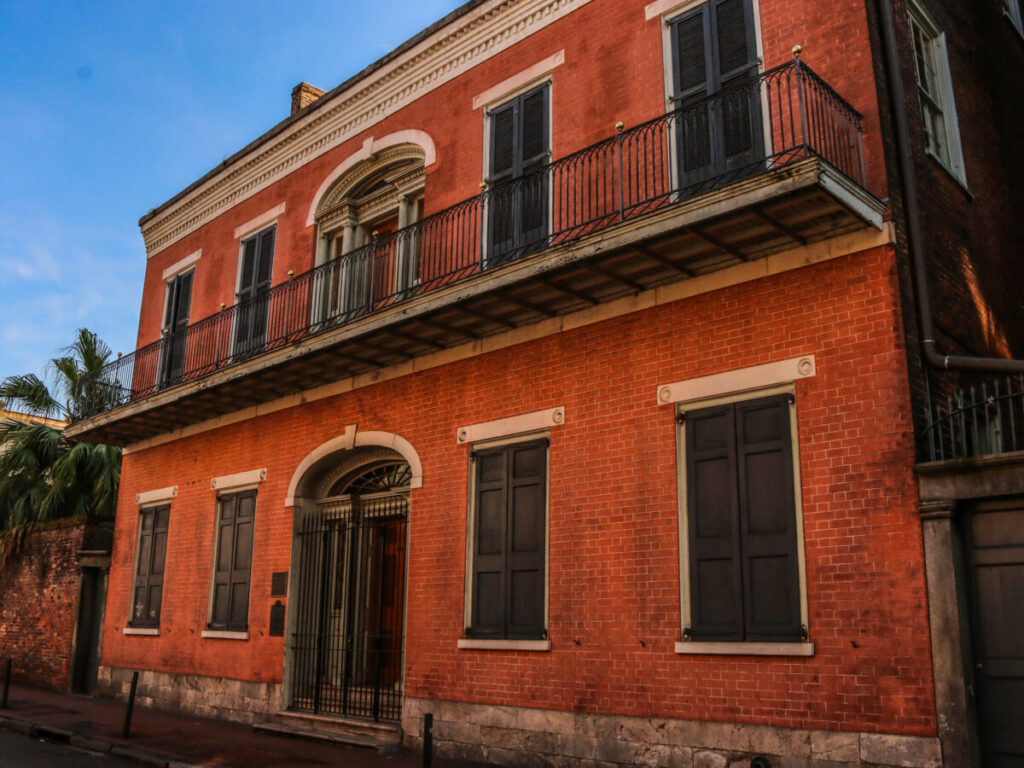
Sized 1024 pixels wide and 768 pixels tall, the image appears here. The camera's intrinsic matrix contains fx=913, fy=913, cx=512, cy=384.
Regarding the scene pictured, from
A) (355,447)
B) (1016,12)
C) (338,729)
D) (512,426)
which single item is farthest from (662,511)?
(1016,12)

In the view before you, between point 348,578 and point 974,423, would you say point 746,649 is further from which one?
point 348,578

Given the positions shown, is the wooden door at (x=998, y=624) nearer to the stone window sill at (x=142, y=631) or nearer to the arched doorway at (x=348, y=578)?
the arched doorway at (x=348, y=578)

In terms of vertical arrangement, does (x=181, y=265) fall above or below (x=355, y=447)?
above

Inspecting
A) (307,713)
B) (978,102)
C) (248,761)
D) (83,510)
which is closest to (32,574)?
(83,510)

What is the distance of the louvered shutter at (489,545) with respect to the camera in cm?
1009

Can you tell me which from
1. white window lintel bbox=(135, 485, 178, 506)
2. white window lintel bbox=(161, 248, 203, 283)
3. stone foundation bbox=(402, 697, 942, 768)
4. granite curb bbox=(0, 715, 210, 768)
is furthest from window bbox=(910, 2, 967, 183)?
white window lintel bbox=(135, 485, 178, 506)

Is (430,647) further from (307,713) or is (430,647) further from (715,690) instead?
(715,690)

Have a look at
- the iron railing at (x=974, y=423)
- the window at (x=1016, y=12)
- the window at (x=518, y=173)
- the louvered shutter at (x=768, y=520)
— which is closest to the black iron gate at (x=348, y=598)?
the window at (x=518, y=173)

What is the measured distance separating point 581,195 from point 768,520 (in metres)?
4.15

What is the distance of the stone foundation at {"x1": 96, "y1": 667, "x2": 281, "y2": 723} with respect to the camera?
41.9 ft

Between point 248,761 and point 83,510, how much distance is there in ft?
38.1

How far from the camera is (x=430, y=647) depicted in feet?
34.9

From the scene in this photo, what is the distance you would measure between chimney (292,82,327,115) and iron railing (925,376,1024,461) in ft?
44.8

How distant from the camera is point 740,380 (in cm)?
854
